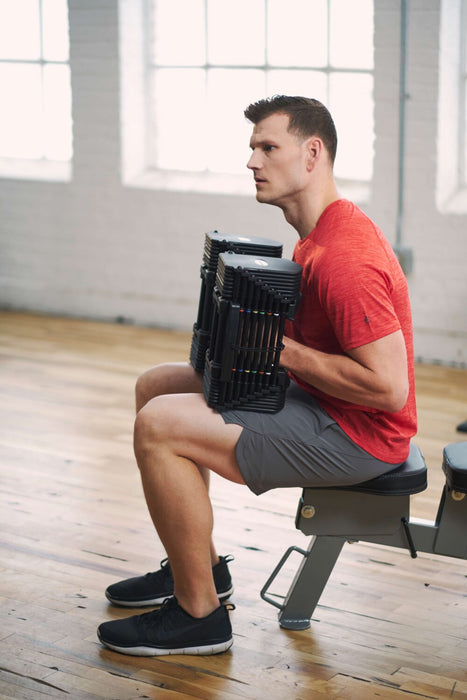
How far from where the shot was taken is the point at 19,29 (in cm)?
557

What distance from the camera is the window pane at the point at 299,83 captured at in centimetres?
480

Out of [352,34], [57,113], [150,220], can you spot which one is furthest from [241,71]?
[57,113]

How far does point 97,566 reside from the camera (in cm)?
234

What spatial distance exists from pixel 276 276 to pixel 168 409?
0.34 m

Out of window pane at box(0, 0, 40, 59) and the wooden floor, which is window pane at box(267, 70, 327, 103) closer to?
window pane at box(0, 0, 40, 59)

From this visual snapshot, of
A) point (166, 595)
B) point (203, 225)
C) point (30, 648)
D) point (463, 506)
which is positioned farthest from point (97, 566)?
point (203, 225)

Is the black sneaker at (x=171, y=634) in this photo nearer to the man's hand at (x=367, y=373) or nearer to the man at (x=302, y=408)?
the man at (x=302, y=408)

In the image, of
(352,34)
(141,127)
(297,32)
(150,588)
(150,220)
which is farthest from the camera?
(141,127)

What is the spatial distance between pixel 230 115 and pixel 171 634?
3.68 meters

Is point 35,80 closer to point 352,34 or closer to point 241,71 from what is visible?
point 241,71

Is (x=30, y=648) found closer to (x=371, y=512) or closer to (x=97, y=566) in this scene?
(x=97, y=566)

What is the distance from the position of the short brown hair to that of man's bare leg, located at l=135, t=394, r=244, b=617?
1.92ft

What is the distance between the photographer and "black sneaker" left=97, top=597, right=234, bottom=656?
6.27 ft

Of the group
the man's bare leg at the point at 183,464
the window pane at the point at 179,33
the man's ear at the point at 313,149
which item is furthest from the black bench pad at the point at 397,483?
the window pane at the point at 179,33
